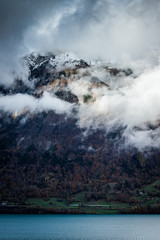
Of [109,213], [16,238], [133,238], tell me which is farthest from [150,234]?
[109,213]

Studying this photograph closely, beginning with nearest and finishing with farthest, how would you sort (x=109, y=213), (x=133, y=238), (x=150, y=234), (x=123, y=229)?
(x=133, y=238) → (x=150, y=234) → (x=123, y=229) → (x=109, y=213)

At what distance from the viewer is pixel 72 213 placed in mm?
198750

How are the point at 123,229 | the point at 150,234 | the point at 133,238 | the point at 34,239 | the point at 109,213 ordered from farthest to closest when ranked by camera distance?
1. the point at 109,213
2. the point at 123,229
3. the point at 150,234
4. the point at 133,238
5. the point at 34,239

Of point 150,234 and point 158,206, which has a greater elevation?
point 158,206

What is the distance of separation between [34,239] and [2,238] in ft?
40.5

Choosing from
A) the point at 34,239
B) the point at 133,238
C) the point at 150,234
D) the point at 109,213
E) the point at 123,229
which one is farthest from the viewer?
the point at 109,213

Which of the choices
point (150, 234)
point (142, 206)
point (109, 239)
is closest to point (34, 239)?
point (109, 239)

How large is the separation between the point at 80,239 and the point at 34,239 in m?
17.4

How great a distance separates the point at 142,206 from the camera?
199750 mm

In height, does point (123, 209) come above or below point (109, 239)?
above

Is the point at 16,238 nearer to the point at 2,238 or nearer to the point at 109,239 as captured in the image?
the point at 2,238

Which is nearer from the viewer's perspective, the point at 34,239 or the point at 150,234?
the point at 34,239

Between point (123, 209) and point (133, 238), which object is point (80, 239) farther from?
point (123, 209)

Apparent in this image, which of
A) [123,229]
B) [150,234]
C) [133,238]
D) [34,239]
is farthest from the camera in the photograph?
[123,229]
